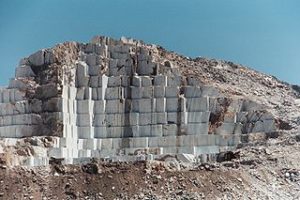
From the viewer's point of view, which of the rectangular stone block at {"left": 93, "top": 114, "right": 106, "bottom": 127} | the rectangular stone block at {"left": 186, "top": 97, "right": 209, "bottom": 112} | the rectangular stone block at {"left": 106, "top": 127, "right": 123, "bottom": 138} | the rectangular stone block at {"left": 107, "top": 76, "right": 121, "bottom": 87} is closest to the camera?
the rectangular stone block at {"left": 186, "top": 97, "right": 209, "bottom": 112}

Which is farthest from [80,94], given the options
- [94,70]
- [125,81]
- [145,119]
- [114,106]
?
[145,119]

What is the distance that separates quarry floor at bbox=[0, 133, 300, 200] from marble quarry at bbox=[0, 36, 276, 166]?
16.7 ft

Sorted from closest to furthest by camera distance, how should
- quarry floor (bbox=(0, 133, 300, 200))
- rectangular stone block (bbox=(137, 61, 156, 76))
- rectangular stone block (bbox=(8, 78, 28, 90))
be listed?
1. quarry floor (bbox=(0, 133, 300, 200))
2. rectangular stone block (bbox=(8, 78, 28, 90))
3. rectangular stone block (bbox=(137, 61, 156, 76))

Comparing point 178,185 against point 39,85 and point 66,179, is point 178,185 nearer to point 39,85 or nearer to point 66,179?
point 66,179

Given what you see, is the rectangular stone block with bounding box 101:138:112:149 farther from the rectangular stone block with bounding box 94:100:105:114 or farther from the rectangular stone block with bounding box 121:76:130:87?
the rectangular stone block with bounding box 121:76:130:87

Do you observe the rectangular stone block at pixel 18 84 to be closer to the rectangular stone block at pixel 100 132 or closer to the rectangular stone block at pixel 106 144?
the rectangular stone block at pixel 100 132

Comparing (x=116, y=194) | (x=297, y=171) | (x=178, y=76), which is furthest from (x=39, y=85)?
(x=297, y=171)

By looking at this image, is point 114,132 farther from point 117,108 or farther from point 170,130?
point 170,130

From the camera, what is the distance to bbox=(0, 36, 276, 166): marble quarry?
39.0m

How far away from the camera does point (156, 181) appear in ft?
104

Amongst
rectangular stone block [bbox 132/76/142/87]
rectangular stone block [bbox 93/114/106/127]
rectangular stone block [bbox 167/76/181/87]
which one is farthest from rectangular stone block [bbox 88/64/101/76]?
rectangular stone block [bbox 167/76/181/87]

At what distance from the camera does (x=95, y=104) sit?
40656mm

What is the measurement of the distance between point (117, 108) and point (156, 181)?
32.1 feet

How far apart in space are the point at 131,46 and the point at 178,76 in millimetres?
3750
